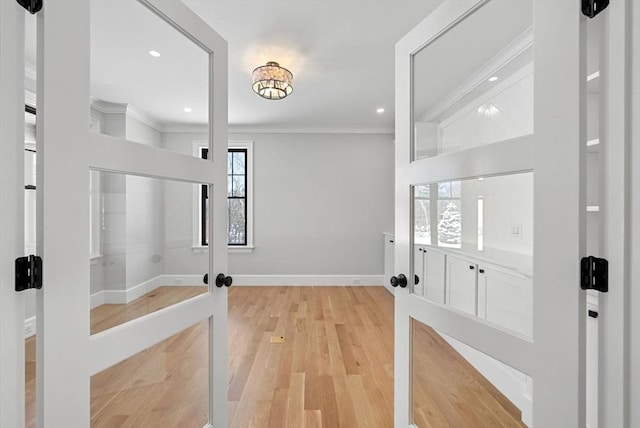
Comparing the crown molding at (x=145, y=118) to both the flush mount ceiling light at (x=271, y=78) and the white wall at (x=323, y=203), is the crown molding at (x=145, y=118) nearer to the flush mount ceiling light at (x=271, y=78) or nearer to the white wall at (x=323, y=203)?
the flush mount ceiling light at (x=271, y=78)

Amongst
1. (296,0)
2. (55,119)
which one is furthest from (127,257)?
(296,0)

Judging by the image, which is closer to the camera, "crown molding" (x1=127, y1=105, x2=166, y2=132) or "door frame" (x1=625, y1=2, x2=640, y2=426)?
"door frame" (x1=625, y1=2, x2=640, y2=426)

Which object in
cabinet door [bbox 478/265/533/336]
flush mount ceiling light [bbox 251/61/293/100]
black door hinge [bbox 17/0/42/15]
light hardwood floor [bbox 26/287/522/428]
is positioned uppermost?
flush mount ceiling light [bbox 251/61/293/100]

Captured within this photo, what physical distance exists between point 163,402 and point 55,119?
1.13 metres

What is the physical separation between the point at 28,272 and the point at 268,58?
8.52 feet

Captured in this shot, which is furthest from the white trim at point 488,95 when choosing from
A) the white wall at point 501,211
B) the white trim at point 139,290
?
the white trim at point 139,290

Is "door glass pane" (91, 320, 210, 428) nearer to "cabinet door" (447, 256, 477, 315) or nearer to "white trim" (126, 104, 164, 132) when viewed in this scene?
"white trim" (126, 104, 164, 132)

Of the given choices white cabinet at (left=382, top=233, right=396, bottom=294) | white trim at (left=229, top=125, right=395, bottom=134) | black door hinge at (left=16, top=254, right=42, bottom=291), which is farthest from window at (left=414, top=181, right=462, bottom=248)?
white trim at (left=229, top=125, right=395, bottom=134)

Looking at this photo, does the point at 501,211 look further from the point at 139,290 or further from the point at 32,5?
the point at 32,5

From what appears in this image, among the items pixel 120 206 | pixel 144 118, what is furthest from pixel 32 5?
pixel 120 206

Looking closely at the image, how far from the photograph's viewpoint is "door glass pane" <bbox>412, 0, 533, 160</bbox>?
0.99 metres

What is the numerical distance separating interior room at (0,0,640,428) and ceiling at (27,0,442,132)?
0.5 inches

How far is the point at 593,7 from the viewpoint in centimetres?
77

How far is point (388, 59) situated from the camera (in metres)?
2.83
